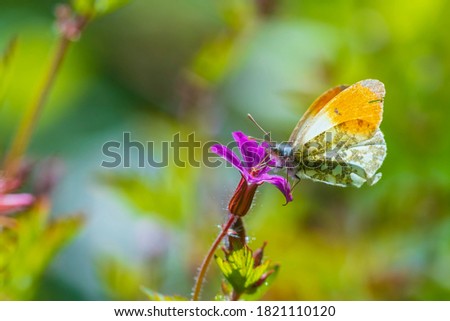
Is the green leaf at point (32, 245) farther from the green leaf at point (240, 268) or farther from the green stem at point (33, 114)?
the green leaf at point (240, 268)

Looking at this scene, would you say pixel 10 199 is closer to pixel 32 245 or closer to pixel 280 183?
pixel 32 245

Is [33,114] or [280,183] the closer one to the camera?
Result: [280,183]

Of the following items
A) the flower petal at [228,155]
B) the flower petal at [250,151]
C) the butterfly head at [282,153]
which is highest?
the butterfly head at [282,153]

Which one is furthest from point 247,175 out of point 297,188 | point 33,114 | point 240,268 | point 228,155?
point 297,188

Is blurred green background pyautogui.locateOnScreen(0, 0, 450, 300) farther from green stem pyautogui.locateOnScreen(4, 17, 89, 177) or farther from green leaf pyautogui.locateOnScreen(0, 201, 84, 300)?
green leaf pyautogui.locateOnScreen(0, 201, 84, 300)

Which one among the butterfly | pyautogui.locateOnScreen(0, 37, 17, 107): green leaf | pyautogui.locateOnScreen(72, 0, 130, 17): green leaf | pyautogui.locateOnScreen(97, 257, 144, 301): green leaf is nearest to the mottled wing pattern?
Answer: the butterfly

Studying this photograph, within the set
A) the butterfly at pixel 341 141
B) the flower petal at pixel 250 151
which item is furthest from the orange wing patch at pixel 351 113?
the flower petal at pixel 250 151

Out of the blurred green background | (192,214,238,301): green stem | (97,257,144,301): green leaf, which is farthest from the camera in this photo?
the blurred green background
